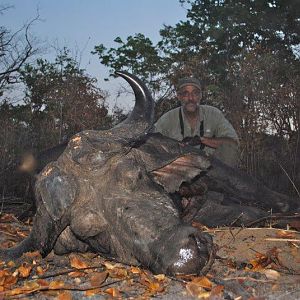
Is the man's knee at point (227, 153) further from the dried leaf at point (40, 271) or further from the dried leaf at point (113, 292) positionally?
the dried leaf at point (113, 292)

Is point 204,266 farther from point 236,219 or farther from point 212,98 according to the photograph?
point 212,98

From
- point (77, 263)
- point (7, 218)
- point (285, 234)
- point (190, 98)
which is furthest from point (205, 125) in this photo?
point (77, 263)

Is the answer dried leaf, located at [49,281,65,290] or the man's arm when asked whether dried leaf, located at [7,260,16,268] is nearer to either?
dried leaf, located at [49,281,65,290]

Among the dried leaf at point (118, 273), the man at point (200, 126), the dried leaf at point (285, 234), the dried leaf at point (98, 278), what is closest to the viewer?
A: the dried leaf at point (98, 278)

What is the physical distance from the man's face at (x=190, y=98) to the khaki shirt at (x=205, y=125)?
4.8 inches

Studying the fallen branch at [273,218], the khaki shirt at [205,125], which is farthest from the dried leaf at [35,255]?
the khaki shirt at [205,125]

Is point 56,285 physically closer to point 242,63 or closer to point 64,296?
point 64,296

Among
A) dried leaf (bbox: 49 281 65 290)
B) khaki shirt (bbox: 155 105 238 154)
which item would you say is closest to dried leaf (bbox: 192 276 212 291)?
dried leaf (bbox: 49 281 65 290)

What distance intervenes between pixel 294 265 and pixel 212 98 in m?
12.8

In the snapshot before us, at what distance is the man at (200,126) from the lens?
653cm

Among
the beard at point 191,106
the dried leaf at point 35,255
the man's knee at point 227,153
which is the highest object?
the beard at point 191,106

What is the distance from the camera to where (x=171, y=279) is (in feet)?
10.5

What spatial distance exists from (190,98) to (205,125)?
0.53 meters

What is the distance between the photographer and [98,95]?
18.2 meters
